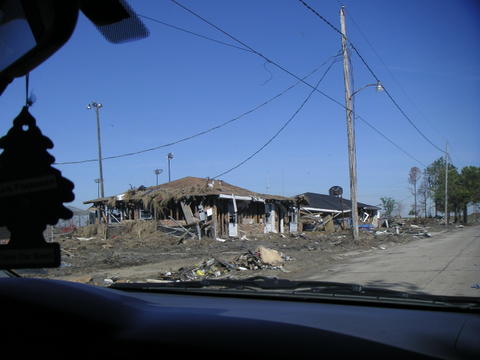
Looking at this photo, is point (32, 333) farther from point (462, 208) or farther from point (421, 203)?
point (421, 203)

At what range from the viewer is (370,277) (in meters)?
10.5

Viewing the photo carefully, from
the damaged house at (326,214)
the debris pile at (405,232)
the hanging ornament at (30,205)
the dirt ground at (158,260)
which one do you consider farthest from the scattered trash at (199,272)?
the damaged house at (326,214)

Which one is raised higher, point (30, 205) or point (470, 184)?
point (470, 184)

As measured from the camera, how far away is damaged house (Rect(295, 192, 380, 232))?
128ft

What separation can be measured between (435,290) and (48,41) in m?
8.36

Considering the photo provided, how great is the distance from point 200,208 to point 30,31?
26.1 meters

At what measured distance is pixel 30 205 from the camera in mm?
1568

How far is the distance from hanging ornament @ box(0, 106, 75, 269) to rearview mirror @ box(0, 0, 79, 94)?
0.31m

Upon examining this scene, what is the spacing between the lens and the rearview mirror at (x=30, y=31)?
4.77 feet

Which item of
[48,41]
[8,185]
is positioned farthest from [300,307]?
[48,41]

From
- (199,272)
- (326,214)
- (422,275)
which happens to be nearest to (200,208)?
(199,272)

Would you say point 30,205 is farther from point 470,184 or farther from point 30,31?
point 470,184

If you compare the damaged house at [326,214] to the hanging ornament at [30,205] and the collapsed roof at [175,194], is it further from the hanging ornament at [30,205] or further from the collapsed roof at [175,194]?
the hanging ornament at [30,205]

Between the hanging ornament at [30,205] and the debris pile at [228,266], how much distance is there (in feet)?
31.4
